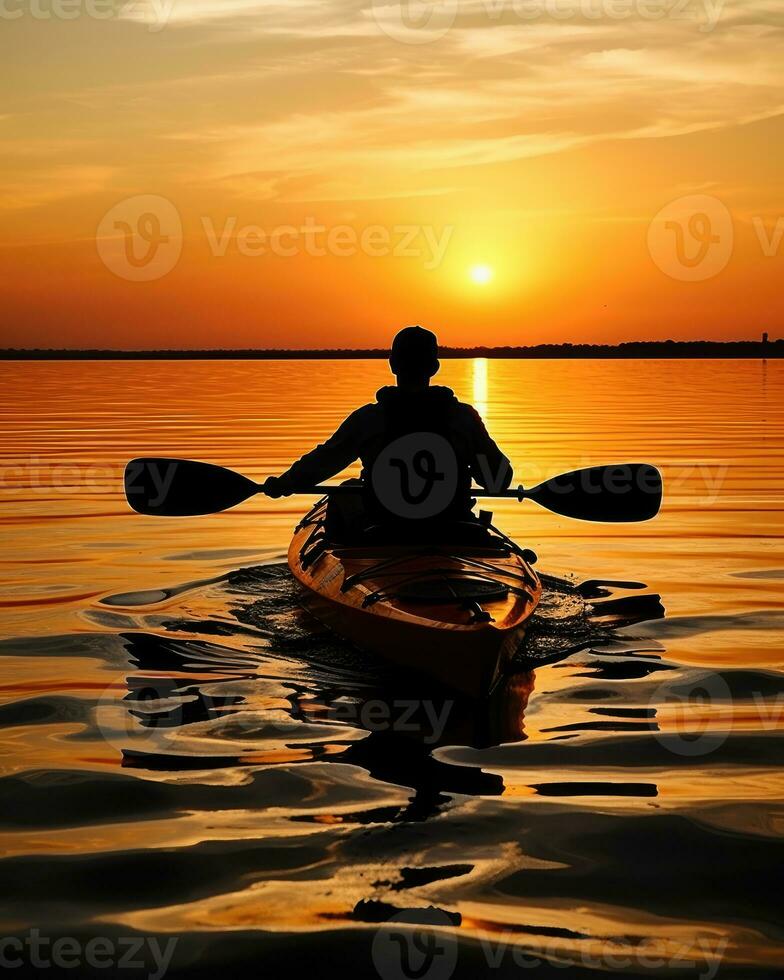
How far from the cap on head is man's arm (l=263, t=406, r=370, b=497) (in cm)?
35

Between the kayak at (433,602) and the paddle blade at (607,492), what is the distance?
662mm

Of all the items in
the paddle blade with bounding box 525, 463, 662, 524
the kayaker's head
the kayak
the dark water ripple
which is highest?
the kayaker's head

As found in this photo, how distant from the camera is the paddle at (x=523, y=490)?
8.05 metres

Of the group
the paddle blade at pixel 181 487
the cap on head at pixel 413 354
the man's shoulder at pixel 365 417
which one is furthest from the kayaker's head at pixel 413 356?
the paddle blade at pixel 181 487

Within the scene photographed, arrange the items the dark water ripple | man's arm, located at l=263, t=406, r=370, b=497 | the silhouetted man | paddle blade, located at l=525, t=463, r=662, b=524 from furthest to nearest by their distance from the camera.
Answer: paddle blade, located at l=525, t=463, r=662, b=524
man's arm, located at l=263, t=406, r=370, b=497
the silhouetted man
the dark water ripple

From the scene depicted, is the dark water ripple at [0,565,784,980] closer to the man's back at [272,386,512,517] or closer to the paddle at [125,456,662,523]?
the man's back at [272,386,512,517]

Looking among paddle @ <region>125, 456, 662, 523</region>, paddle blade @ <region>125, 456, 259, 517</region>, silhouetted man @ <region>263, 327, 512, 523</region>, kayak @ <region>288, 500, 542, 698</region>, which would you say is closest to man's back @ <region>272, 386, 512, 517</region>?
silhouetted man @ <region>263, 327, 512, 523</region>

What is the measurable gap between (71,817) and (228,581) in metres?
4.88

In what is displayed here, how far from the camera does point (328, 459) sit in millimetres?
7246

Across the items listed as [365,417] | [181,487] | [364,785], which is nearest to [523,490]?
[365,417]

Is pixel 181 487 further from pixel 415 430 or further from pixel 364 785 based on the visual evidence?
pixel 364 785

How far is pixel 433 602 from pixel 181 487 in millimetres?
2836

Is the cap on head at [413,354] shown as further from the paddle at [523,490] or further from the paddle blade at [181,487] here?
the paddle blade at [181,487]

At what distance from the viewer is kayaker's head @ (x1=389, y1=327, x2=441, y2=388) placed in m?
6.96
